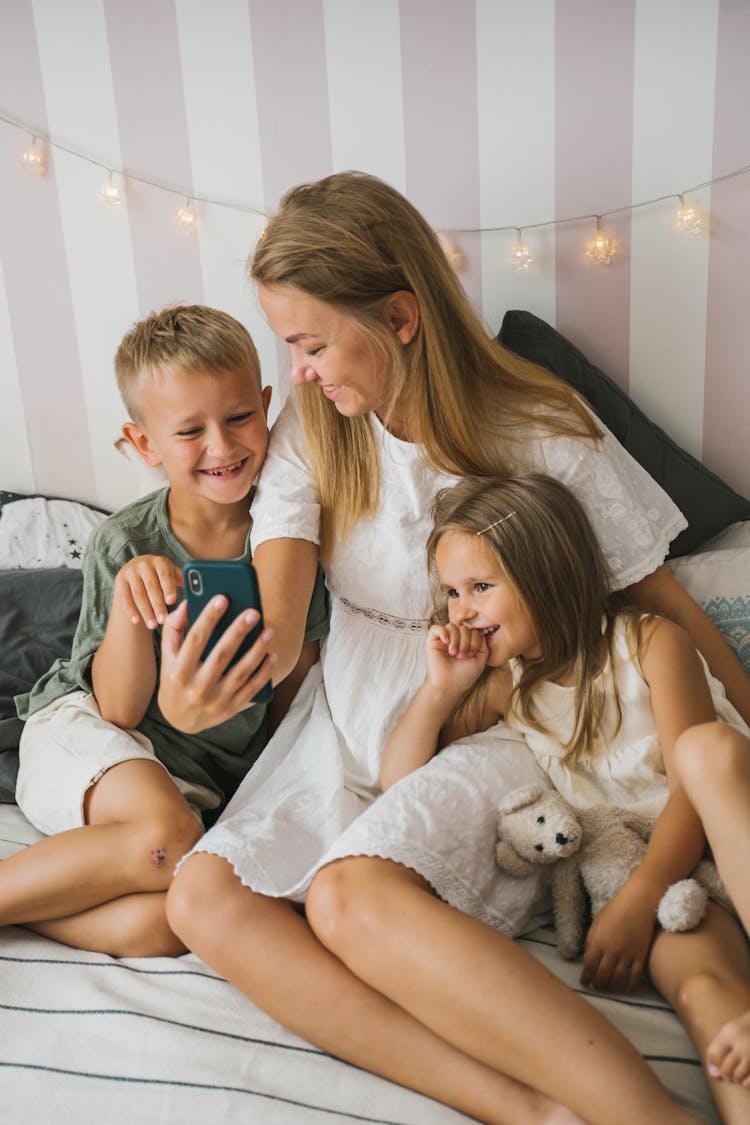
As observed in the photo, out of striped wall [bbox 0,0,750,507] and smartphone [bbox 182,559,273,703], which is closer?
smartphone [bbox 182,559,273,703]

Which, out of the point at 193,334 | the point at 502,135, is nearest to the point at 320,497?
the point at 193,334

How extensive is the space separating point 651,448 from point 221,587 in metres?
0.84

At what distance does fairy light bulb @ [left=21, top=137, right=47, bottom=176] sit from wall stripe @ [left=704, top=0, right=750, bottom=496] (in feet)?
3.85

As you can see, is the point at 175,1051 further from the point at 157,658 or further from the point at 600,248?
the point at 600,248

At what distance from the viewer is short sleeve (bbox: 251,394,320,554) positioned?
1302 millimetres

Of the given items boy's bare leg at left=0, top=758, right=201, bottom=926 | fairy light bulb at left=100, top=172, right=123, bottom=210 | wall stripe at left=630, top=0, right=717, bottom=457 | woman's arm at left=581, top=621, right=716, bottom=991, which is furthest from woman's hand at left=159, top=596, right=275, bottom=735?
fairy light bulb at left=100, top=172, right=123, bottom=210

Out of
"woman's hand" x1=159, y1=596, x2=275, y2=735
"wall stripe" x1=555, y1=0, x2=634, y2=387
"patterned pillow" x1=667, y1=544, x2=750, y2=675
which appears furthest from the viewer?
"wall stripe" x1=555, y1=0, x2=634, y2=387

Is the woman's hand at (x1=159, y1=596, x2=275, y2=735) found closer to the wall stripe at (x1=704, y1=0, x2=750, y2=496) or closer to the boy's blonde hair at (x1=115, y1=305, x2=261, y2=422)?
the boy's blonde hair at (x1=115, y1=305, x2=261, y2=422)

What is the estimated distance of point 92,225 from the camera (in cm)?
179

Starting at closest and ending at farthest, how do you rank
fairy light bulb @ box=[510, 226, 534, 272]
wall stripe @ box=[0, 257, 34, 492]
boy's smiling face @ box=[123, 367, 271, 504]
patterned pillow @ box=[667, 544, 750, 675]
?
boy's smiling face @ box=[123, 367, 271, 504]
patterned pillow @ box=[667, 544, 750, 675]
fairy light bulb @ box=[510, 226, 534, 272]
wall stripe @ box=[0, 257, 34, 492]

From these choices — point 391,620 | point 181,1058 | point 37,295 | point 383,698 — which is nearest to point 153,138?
point 37,295

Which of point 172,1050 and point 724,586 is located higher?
point 724,586

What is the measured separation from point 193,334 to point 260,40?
2.20 feet

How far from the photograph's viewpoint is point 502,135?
1.60m
